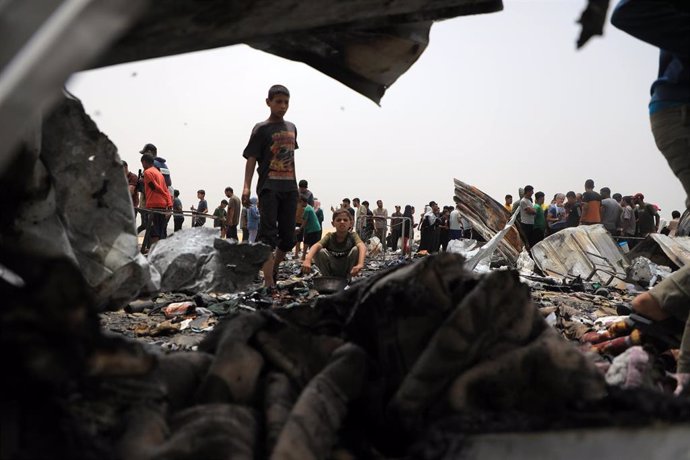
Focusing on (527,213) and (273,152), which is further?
(527,213)

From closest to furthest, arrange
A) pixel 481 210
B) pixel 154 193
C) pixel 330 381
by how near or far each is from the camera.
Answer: pixel 330 381, pixel 154 193, pixel 481 210

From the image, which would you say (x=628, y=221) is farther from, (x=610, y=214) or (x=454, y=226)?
(x=454, y=226)

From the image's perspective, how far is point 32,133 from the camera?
1.42m

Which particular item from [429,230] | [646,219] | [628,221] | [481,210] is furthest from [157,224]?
[646,219]

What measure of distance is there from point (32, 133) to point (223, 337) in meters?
0.76

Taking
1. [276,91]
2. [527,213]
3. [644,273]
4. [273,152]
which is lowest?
[644,273]

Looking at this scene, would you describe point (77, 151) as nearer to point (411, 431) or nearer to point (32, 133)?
point (32, 133)

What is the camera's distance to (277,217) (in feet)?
18.1

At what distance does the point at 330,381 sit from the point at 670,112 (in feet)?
6.72

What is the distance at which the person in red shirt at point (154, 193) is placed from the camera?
8.14 m

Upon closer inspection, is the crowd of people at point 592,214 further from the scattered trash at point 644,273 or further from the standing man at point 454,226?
the scattered trash at point 644,273

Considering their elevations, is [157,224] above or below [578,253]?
above

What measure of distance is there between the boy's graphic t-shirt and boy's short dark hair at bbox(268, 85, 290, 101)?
0.28m

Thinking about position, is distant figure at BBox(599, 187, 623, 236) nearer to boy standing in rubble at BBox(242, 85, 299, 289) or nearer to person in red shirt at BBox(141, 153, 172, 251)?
boy standing in rubble at BBox(242, 85, 299, 289)
